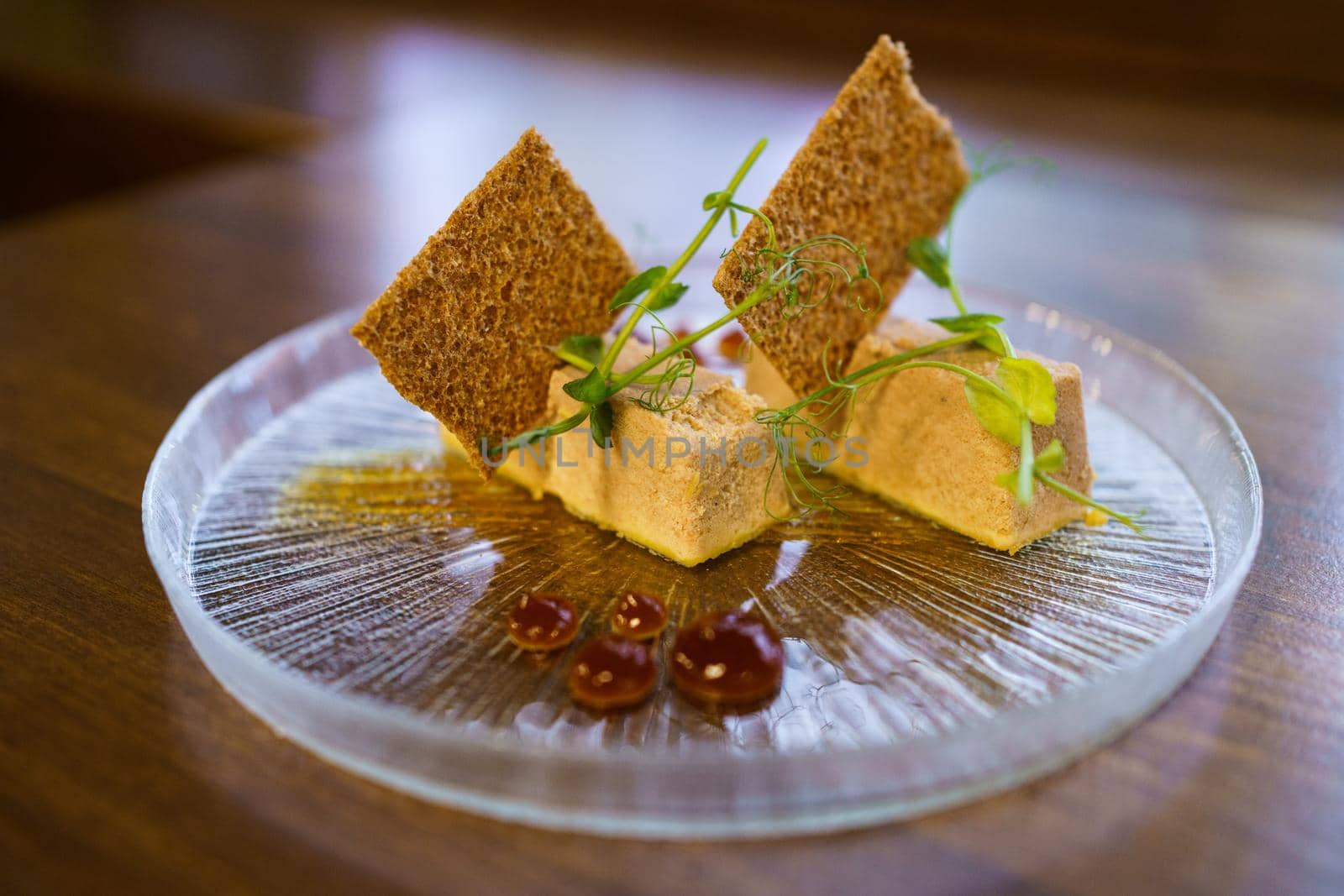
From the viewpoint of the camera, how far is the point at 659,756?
1.12 meters

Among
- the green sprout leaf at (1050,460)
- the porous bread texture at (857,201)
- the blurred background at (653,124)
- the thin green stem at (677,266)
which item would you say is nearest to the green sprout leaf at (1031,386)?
the green sprout leaf at (1050,460)

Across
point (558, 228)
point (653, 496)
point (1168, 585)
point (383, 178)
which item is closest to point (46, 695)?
point (653, 496)

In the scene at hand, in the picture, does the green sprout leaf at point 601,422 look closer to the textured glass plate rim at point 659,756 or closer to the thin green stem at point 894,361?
the thin green stem at point 894,361

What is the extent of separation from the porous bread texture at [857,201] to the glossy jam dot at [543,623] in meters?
0.46

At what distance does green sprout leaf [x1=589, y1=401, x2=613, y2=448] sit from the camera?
157 centimetres

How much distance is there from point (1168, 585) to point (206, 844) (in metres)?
1.14

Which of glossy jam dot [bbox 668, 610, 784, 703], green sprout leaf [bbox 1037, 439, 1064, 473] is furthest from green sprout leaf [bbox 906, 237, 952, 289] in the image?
glossy jam dot [bbox 668, 610, 784, 703]

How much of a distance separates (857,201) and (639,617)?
72 centimetres

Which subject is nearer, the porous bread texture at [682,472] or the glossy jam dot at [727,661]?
the glossy jam dot at [727,661]

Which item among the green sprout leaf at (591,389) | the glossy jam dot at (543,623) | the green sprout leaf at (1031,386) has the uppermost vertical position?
the green sprout leaf at (1031,386)

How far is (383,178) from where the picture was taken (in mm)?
3127

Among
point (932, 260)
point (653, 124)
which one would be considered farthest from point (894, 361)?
point (653, 124)

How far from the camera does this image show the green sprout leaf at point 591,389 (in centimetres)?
154

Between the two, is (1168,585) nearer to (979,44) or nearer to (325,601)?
(325,601)
